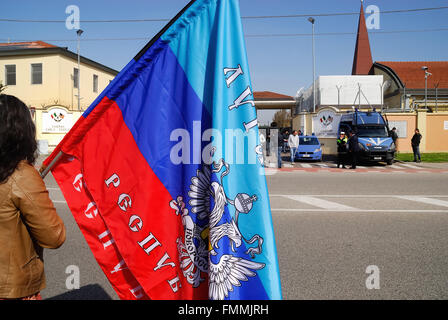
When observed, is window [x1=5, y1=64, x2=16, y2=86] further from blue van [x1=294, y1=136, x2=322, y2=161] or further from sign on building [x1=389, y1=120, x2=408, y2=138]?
sign on building [x1=389, y1=120, x2=408, y2=138]

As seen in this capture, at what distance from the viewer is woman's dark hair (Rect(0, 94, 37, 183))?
5.95ft

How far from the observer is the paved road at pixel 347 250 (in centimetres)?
390

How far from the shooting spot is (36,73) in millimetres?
32719

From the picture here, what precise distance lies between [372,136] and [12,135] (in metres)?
20.3

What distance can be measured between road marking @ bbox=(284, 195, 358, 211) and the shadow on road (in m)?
5.26

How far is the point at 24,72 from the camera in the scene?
1296 inches

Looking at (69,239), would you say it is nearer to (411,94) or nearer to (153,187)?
(153,187)

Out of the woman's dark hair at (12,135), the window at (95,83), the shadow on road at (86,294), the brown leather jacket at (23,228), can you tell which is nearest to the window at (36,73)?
the window at (95,83)

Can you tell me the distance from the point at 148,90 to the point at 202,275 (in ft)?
3.15

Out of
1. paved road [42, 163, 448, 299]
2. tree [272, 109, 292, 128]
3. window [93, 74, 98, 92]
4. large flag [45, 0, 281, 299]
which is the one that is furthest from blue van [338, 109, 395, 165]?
tree [272, 109, 292, 128]

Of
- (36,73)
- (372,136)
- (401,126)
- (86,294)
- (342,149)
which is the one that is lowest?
(86,294)

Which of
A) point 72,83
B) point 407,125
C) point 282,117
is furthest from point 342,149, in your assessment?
point 282,117

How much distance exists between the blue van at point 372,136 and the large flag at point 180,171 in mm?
18636

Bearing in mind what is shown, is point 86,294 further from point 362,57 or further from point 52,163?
point 362,57
